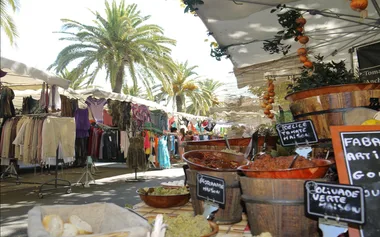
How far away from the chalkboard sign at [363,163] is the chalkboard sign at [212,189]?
0.64 metres

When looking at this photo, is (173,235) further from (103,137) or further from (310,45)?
(103,137)

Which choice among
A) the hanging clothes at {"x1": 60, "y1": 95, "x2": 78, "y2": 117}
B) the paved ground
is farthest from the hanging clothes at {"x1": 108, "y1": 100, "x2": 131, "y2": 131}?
the paved ground

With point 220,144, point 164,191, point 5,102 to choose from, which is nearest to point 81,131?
point 5,102

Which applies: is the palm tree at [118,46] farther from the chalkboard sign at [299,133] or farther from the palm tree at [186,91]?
the chalkboard sign at [299,133]

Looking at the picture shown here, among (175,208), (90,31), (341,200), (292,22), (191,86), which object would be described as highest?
(90,31)

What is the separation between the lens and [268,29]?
15.1ft

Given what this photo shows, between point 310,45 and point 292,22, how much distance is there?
155cm

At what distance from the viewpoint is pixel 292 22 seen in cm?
379

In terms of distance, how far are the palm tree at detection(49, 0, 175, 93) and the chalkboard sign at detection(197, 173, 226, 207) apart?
13996 mm

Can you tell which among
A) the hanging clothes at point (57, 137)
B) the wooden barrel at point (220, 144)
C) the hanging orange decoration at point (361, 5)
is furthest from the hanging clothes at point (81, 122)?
the hanging orange decoration at point (361, 5)

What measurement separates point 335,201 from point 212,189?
704 millimetres

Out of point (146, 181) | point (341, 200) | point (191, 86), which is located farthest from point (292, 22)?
point (191, 86)

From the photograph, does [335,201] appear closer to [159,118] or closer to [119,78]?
[159,118]

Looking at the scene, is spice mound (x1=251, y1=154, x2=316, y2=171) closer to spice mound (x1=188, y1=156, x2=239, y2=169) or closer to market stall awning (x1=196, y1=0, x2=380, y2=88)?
spice mound (x1=188, y1=156, x2=239, y2=169)
